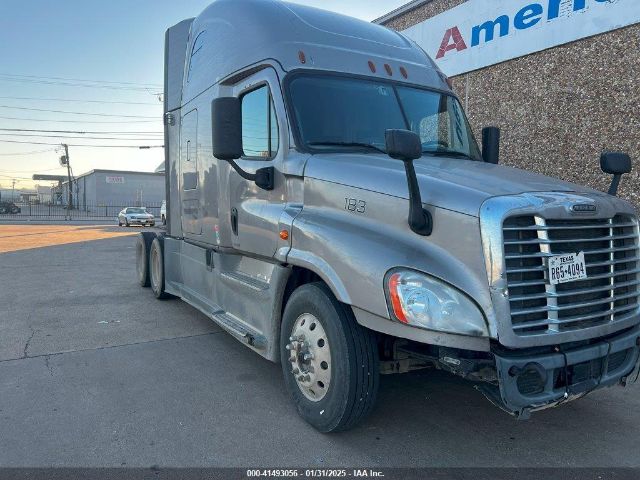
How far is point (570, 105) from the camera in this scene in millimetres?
8398

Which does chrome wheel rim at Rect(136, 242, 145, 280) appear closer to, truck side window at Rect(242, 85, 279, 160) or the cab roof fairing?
the cab roof fairing

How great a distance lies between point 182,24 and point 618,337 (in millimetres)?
6047

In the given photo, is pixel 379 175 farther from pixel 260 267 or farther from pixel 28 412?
pixel 28 412

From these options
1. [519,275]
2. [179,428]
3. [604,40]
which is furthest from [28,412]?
[604,40]

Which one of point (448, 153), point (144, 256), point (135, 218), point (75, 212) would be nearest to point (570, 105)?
point (448, 153)

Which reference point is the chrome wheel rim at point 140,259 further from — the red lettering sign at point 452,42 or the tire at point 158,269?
the red lettering sign at point 452,42

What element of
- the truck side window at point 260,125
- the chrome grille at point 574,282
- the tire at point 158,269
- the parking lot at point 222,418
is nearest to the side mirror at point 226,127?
the truck side window at point 260,125

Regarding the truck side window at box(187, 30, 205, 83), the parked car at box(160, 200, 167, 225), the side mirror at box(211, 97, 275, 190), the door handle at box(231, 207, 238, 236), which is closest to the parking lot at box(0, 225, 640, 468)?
the door handle at box(231, 207, 238, 236)

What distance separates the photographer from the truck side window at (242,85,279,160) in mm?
4086

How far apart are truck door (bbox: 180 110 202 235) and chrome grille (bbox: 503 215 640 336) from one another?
3837 millimetres

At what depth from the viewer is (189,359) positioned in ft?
16.6

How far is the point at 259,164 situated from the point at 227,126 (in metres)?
0.49

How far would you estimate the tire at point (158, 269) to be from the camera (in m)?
7.56

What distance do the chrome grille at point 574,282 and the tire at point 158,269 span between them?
5.87 m
